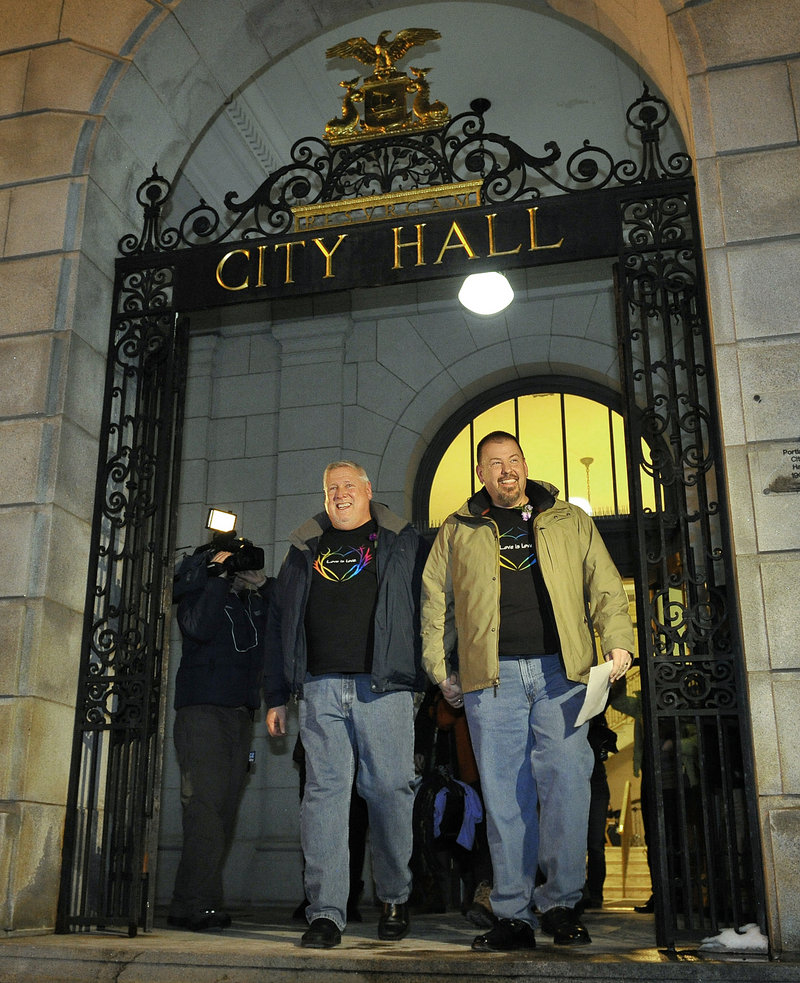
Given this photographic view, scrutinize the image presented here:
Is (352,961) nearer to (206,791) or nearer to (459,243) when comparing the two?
(206,791)

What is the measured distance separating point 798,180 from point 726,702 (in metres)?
2.70

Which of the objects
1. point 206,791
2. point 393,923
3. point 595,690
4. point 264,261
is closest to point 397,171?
point 264,261

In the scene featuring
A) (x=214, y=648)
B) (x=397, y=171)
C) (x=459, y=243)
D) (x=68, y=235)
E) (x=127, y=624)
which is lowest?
(x=214, y=648)

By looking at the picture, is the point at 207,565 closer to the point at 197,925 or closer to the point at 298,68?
the point at 197,925

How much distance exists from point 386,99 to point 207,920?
4989 mm

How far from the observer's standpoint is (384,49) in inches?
275

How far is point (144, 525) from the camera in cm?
637

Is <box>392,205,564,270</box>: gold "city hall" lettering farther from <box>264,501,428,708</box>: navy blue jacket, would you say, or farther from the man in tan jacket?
<box>264,501,428,708</box>: navy blue jacket

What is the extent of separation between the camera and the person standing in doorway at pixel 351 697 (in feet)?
16.2

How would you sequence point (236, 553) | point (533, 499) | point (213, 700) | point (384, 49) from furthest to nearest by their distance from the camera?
point (384, 49) → point (236, 553) → point (213, 700) → point (533, 499)

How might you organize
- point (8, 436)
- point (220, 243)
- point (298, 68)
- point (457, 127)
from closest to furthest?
point (8, 436) < point (220, 243) < point (298, 68) < point (457, 127)

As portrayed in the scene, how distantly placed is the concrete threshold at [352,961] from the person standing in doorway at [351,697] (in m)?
0.29

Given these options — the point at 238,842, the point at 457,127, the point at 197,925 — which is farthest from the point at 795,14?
the point at 238,842

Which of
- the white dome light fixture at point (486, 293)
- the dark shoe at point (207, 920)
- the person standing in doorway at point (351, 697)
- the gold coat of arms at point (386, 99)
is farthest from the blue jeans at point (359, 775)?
the white dome light fixture at point (486, 293)
